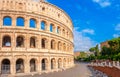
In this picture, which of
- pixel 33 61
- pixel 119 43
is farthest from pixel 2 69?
pixel 119 43

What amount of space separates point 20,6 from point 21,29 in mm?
3299

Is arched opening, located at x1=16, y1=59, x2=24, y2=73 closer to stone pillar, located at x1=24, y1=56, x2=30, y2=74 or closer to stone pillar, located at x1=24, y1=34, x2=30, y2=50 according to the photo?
stone pillar, located at x1=24, y1=56, x2=30, y2=74

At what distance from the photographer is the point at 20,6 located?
2595 centimetres

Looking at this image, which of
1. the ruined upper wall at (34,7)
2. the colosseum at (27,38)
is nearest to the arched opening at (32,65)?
the colosseum at (27,38)

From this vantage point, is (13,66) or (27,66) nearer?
(13,66)

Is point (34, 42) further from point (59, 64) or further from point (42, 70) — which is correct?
point (59, 64)

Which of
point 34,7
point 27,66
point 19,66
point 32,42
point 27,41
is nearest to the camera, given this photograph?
point 27,66

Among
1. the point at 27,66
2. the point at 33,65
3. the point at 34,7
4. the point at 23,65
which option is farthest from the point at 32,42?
the point at 34,7

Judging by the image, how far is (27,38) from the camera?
1017 inches

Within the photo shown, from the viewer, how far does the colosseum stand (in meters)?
24.5

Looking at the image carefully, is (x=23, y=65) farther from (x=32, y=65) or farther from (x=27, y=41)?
(x=27, y=41)

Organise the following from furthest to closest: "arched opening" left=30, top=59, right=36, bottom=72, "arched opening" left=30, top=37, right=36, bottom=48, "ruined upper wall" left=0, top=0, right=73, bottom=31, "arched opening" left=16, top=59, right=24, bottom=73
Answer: "arched opening" left=30, top=37, right=36, bottom=48 → "arched opening" left=30, top=59, right=36, bottom=72 → "arched opening" left=16, top=59, right=24, bottom=73 → "ruined upper wall" left=0, top=0, right=73, bottom=31

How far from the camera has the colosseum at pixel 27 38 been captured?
2455 centimetres

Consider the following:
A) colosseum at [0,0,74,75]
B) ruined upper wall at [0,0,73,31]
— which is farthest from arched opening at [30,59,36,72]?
ruined upper wall at [0,0,73,31]
